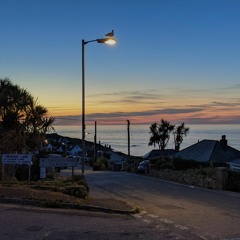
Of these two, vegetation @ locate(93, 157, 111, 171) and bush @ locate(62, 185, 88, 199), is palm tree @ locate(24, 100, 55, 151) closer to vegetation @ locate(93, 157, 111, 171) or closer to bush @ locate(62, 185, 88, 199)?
bush @ locate(62, 185, 88, 199)

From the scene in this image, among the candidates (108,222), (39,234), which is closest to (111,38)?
(108,222)

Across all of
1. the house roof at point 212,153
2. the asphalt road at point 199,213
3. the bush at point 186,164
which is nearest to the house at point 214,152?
the house roof at point 212,153

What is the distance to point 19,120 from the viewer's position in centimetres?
2406

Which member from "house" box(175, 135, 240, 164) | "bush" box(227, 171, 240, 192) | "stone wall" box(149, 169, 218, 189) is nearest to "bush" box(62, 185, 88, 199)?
"bush" box(227, 171, 240, 192)

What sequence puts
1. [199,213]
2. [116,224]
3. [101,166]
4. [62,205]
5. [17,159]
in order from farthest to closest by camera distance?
[101,166]
[17,159]
[199,213]
[62,205]
[116,224]

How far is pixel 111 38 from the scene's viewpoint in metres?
18.1

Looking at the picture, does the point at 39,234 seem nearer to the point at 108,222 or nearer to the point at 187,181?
the point at 108,222

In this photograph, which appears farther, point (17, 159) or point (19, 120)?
point (19, 120)

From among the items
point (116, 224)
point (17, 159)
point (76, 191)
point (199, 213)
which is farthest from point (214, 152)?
point (116, 224)

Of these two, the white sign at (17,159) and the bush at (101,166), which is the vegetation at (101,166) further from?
the white sign at (17,159)

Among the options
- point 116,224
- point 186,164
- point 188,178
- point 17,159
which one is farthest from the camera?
point 186,164

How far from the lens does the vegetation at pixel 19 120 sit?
76.4 ft

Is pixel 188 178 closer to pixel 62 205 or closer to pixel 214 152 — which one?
pixel 62 205

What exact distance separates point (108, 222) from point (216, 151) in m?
43.6
